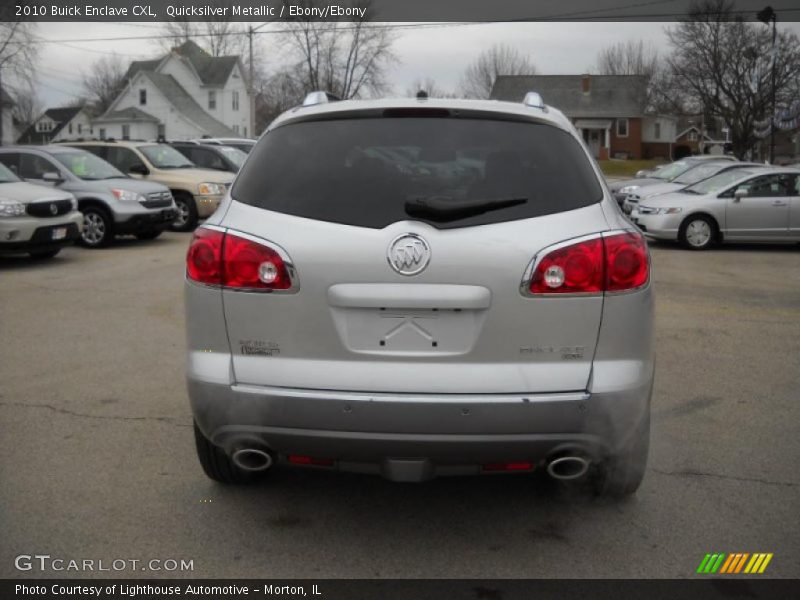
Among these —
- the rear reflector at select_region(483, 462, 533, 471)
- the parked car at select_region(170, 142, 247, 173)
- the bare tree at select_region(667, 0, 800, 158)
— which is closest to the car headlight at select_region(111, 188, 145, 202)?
the parked car at select_region(170, 142, 247, 173)

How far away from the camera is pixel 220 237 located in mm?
3486

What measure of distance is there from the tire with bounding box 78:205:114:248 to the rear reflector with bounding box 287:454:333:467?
12.2m

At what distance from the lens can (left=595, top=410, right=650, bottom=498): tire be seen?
3713 mm

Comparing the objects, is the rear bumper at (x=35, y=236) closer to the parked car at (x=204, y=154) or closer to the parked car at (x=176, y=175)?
the parked car at (x=176, y=175)

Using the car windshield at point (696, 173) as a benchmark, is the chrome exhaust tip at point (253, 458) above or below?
below

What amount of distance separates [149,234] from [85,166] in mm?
1618

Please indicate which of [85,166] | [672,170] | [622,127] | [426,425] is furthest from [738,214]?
[622,127]

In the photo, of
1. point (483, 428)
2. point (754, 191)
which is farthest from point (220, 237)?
point (754, 191)

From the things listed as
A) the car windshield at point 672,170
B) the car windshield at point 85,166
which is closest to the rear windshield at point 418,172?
the car windshield at point 85,166

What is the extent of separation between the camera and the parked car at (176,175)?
56.6 feet

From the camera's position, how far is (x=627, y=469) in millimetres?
3857

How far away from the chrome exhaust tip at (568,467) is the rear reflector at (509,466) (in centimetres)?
9

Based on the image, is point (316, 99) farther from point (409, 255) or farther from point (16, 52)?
point (16, 52)

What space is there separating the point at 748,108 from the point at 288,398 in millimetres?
43601
